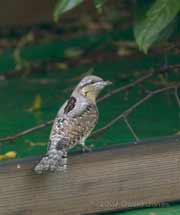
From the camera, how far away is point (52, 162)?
4.16 m

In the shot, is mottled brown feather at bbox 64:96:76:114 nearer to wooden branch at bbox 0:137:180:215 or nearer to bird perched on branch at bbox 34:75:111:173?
bird perched on branch at bbox 34:75:111:173

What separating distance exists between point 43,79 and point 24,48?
3.72 ft

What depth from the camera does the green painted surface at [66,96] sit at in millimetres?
5672

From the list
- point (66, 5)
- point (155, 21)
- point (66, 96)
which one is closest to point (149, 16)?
point (155, 21)

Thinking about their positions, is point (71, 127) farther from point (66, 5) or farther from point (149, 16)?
point (149, 16)

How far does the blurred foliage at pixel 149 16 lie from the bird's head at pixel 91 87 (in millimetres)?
391

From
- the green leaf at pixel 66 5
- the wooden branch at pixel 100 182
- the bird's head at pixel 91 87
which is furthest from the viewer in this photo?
the bird's head at pixel 91 87

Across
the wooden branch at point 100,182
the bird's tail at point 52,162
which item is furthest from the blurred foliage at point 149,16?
the bird's tail at point 52,162

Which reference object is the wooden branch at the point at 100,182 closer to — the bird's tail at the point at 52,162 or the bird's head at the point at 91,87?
the bird's tail at the point at 52,162

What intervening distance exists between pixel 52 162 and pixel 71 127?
1.10 feet

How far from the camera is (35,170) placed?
13.9 feet

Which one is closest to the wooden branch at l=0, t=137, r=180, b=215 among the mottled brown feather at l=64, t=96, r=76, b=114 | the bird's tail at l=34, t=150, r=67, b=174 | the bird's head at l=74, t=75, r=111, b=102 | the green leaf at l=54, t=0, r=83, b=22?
the bird's tail at l=34, t=150, r=67, b=174

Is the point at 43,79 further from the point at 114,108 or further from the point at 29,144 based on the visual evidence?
the point at 29,144

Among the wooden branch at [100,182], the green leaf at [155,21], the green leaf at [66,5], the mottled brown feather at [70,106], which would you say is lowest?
the wooden branch at [100,182]
